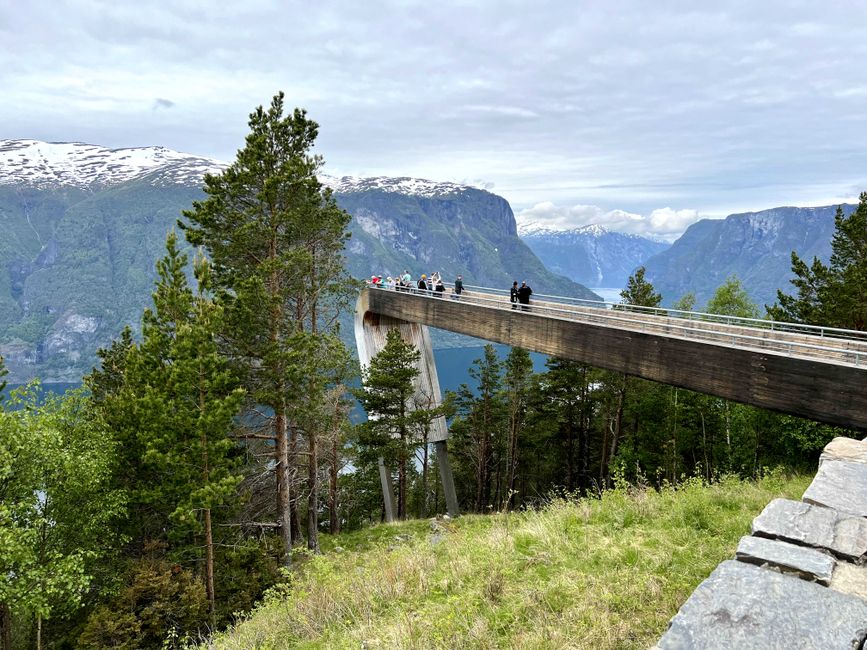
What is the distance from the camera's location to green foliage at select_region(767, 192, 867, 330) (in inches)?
713

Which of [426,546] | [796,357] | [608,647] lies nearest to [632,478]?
[796,357]

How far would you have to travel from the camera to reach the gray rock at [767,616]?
2859 millimetres

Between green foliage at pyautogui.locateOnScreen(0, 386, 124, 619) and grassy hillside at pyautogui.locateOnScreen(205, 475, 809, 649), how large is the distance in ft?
27.0

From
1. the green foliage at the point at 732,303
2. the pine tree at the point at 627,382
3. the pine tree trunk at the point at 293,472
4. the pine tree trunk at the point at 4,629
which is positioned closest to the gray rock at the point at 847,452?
the pine tree trunk at the point at 293,472

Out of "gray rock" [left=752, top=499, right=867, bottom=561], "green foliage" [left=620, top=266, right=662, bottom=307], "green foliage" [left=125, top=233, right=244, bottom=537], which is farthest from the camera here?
"green foliage" [left=620, top=266, right=662, bottom=307]

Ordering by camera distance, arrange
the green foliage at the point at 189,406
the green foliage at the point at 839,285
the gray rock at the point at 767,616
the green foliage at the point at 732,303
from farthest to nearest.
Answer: the green foliage at the point at 732,303
the green foliage at the point at 839,285
the green foliage at the point at 189,406
the gray rock at the point at 767,616

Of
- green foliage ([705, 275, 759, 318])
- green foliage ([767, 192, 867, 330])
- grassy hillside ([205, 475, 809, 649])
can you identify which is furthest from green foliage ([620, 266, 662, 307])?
grassy hillside ([205, 475, 809, 649])

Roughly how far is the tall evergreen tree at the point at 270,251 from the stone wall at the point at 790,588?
12.8 m

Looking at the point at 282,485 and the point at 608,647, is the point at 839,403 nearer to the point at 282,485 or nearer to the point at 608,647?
the point at 608,647

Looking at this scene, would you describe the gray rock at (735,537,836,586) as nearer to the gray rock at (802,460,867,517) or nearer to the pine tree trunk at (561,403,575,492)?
the gray rock at (802,460,867,517)

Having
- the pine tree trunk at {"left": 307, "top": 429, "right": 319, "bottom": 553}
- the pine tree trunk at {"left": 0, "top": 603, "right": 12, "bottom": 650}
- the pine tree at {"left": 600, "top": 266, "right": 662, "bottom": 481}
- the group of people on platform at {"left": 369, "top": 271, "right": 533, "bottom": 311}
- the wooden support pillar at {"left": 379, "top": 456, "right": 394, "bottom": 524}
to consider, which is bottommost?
the wooden support pillar at {"left": 379, "top": 456, "right": 394, "bottom": 524}

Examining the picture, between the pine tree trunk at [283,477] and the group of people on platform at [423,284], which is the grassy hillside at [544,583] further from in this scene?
the group of people on platform at [423,284]

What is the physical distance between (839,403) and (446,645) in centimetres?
796

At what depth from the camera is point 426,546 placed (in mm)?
8523
